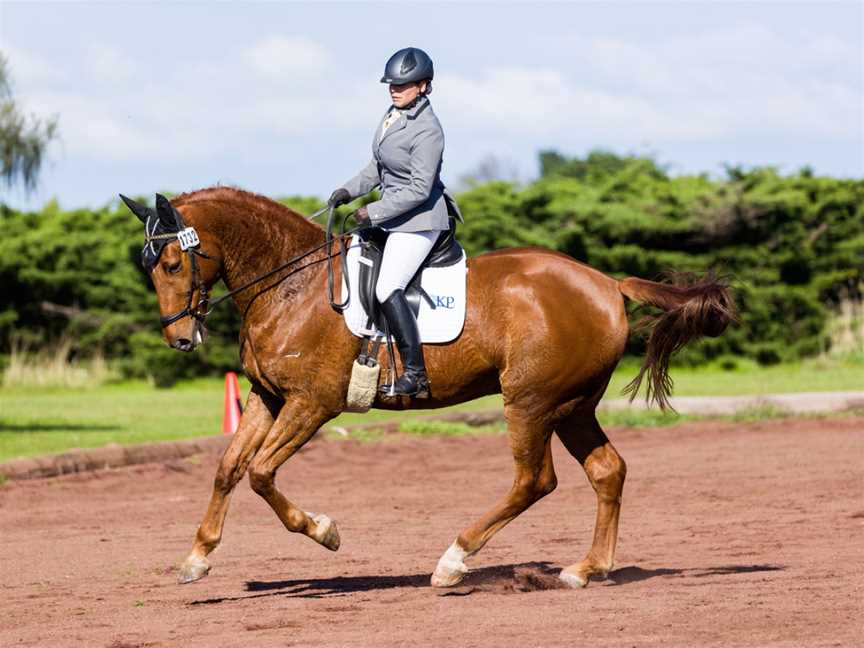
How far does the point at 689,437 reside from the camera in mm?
16953

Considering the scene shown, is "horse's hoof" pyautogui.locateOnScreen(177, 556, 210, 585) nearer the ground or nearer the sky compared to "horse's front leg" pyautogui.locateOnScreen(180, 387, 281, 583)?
nearer the ground

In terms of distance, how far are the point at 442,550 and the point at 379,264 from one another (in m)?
2.49

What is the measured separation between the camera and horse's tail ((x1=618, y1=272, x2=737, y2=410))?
8.45 metres

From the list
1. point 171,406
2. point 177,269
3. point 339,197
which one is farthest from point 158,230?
point 171,406

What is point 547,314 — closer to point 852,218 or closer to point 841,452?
point 841,452

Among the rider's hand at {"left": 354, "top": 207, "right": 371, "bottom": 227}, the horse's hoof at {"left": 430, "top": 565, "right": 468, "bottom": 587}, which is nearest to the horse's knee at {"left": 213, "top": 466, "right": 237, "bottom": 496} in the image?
the horse's hoof at {"left": 430, "top": 565, "right": 468, "bottom": 587}

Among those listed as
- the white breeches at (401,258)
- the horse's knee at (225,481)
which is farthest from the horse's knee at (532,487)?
the horse's knee at (225,481)

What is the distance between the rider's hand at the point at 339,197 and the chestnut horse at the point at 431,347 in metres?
0.31

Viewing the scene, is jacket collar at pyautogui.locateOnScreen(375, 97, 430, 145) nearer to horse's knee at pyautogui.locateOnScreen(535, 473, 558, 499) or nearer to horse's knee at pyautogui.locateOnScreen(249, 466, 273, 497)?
horse's knee at pyautogui.locateOnScreen(249, 466, 273, 497)


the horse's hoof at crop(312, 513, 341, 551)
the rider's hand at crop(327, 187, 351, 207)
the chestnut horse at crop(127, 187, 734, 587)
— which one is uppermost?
the rider's hand at crop(327, 187, 351, 207)

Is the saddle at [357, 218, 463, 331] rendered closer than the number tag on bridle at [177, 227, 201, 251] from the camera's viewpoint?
No

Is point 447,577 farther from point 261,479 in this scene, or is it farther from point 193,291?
point 193,291

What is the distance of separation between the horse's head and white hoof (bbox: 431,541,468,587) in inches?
74.3

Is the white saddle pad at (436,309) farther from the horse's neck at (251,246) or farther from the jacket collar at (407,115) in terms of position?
the jacket collar at (407,115)
